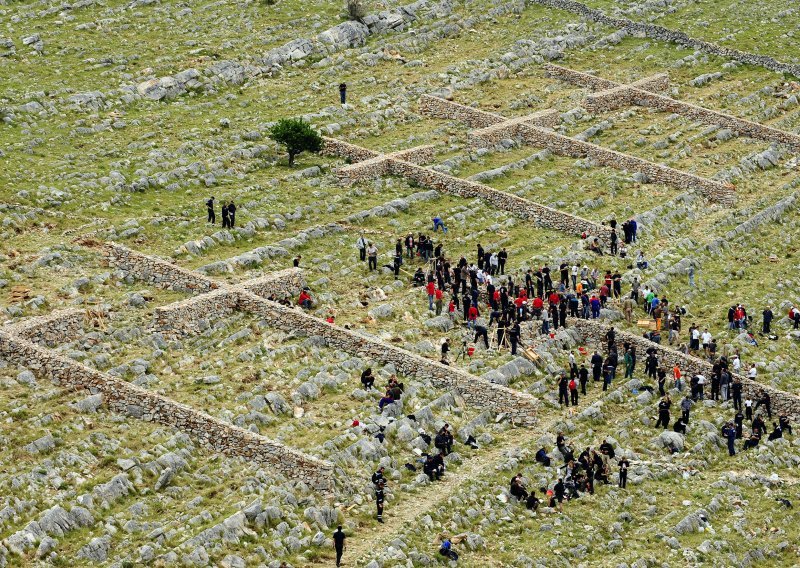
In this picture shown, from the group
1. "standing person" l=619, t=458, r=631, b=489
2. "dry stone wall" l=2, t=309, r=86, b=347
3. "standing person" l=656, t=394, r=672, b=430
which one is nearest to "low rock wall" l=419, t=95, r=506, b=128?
"standing person" l=656, t=394, r=672, b=430

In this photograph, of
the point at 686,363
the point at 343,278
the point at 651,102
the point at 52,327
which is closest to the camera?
the point at 52,327

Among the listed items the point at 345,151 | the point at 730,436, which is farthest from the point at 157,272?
the point at 730,436

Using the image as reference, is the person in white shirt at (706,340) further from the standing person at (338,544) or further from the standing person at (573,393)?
the standing person at (338,544)

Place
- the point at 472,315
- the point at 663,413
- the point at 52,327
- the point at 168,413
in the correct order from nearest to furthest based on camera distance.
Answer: the point at 168,413
the point at 663,413
the point at 52,327
the point at 472,315

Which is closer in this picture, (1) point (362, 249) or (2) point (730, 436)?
(2) point (730, 436)

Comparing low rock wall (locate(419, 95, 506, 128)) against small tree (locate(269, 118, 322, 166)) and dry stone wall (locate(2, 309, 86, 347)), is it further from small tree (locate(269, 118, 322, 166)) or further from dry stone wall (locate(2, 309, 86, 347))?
dry stone wall (locate(2, 309, 86, 347))

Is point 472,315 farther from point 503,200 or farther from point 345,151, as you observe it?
point 345,151

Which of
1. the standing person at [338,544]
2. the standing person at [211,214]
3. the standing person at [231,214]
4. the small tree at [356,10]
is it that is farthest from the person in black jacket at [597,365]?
the small tree at [356,10]

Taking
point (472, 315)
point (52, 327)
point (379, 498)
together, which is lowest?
point (472, 315)
